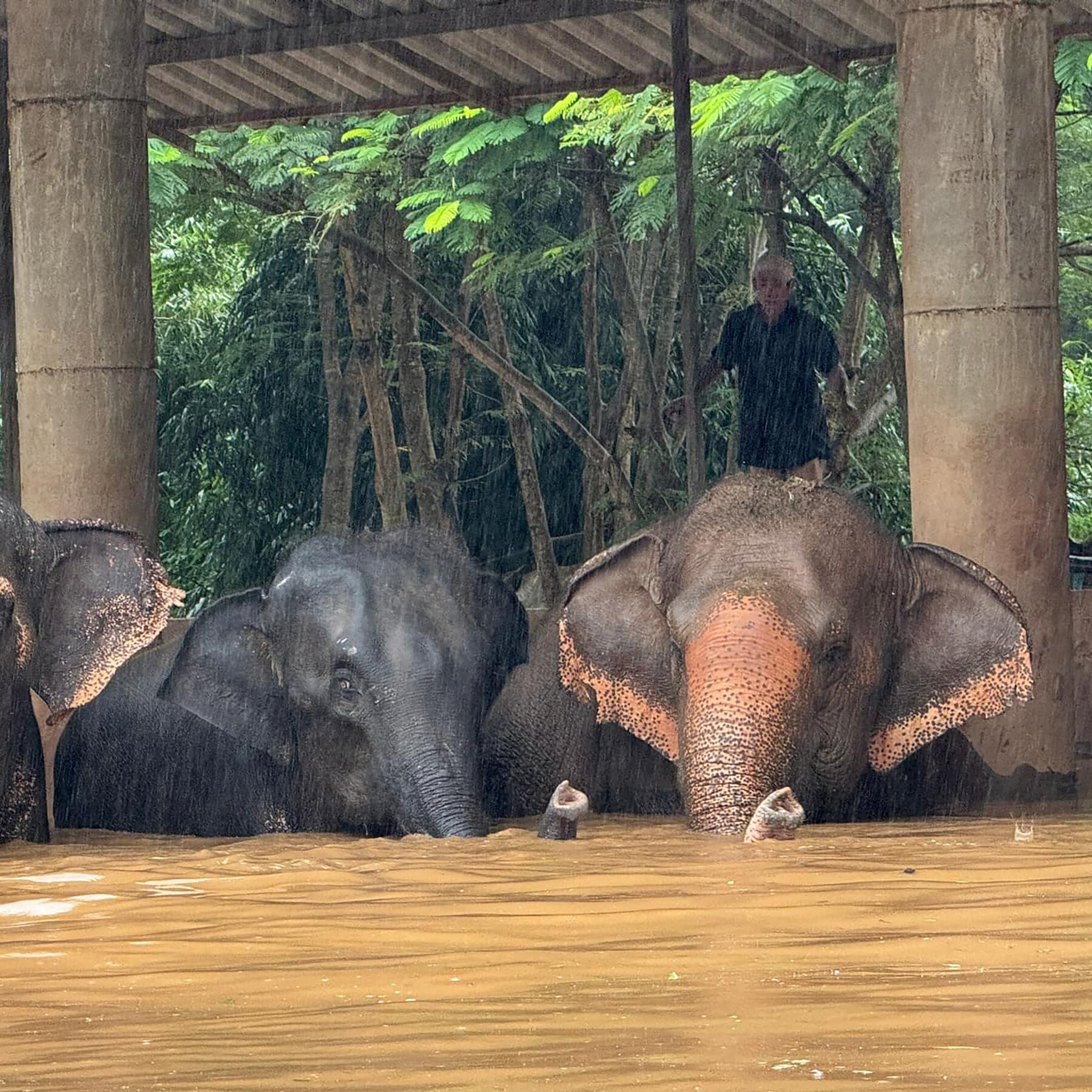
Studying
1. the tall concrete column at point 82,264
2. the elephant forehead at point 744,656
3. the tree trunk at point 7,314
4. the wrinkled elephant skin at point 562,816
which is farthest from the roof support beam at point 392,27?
the wrinkled elephant skin at point 562,816

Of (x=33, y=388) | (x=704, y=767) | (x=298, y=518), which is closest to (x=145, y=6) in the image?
(x=33, y=388)

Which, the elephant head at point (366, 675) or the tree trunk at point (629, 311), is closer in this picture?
the elephant head at point (366, 675)

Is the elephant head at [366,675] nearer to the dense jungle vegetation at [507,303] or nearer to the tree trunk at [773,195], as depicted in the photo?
the dense jungle vegetation at [507,303]

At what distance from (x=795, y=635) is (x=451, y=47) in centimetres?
513

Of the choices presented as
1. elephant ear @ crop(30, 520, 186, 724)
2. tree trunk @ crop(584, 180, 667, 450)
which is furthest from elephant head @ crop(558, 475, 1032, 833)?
tree trunk @ crop(584, 180, 667, 450)

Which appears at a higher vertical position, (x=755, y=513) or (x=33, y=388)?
(x=33, y=388)

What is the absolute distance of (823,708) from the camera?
269 inches

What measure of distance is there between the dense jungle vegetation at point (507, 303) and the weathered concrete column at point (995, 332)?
4.07 meters

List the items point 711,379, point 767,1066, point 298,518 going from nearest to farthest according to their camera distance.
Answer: point 767,1066 < point 711,379 < point 298,518

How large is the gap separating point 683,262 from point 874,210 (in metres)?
6.03

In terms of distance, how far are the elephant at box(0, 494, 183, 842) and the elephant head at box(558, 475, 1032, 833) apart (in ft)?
4.55

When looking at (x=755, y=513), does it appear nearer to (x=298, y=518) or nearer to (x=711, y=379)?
(x=711, y=379)

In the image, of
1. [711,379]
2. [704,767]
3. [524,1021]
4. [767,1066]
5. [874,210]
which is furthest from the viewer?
[874,210]

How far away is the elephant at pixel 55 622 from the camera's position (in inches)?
270
